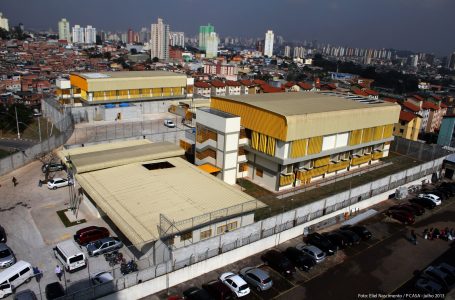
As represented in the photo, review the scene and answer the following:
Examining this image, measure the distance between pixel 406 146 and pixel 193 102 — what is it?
21.5m

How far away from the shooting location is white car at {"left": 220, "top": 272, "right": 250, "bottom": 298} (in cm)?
1473

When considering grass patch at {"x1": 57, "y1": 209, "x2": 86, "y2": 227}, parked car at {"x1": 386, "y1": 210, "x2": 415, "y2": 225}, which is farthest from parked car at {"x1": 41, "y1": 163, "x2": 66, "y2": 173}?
parked car at {"x1": 386, "y1": 210, "x2": 415, "y2": 225}

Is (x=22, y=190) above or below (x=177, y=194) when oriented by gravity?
below

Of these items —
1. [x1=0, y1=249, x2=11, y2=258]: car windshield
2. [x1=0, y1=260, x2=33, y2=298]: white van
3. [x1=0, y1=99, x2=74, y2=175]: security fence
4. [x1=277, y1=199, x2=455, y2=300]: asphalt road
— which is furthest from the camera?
[x1=0, y1=99, x2=74, y2=175]: security fence

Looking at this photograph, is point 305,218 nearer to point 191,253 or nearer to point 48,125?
point 191,253

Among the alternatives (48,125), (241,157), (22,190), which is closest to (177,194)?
(241,157)

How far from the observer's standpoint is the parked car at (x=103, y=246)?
16266mm

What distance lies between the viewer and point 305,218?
2005cm

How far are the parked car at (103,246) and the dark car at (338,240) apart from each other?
34.6ft

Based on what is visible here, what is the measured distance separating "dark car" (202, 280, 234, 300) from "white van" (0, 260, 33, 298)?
683 centimetres

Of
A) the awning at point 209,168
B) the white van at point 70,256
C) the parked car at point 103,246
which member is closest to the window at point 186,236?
the parked car at point 103,246

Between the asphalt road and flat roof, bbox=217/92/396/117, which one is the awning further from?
the asphalt road

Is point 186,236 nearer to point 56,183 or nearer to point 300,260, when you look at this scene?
point 300,260

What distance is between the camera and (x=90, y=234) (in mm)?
17297
